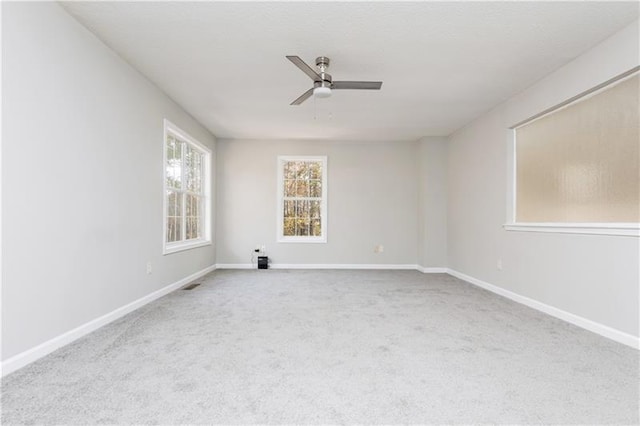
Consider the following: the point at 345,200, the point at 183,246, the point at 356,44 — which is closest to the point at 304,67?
the point at 356,44

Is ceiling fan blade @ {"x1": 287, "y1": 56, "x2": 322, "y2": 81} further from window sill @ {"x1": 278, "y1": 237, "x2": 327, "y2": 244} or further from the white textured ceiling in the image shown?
window sill @ {"x1": 278, "y1": 237, "x2": 327, "y2": 244}

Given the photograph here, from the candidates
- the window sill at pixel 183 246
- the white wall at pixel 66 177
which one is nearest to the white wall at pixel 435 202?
the window sill at pixel 183 246

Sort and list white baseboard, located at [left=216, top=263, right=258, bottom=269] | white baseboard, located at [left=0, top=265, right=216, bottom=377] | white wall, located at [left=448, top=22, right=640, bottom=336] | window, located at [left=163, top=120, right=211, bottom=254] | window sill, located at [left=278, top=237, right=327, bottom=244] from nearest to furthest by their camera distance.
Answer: white baseboard, located at [left=0, top=265, right=216, bottom=377] → white wall, located at [left=448, top=22, right=640, bottom=336] → window, located at [left=163, top=120, right=211, bottom=254] → white baseboard, located at [left=216, top=263, right=258, bottom=269] → window sill, located at [left=278, top=237, right=327, bottom=244]

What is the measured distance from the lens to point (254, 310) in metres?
3.41

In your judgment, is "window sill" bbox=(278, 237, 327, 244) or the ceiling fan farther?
"window sill" bbox=(278, 237, 327, 244)

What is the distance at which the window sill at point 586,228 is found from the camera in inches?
101

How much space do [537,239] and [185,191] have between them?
14.8 ft

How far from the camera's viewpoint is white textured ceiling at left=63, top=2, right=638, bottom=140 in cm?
241

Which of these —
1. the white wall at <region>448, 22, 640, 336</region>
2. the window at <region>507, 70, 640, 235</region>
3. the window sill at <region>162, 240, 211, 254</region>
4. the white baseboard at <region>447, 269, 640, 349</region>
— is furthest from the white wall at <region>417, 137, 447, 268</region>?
the window sill at <region>162, 240, 211, 254</region>

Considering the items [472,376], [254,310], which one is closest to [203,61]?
[254,310]

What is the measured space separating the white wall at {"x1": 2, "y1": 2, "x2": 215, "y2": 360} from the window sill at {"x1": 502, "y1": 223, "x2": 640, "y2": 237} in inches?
165

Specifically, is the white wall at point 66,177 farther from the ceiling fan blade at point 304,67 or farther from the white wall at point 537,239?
the white wall at point 537,239

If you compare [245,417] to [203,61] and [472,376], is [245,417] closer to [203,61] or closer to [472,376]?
[472,376]

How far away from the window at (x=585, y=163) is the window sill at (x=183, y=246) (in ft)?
13.9
